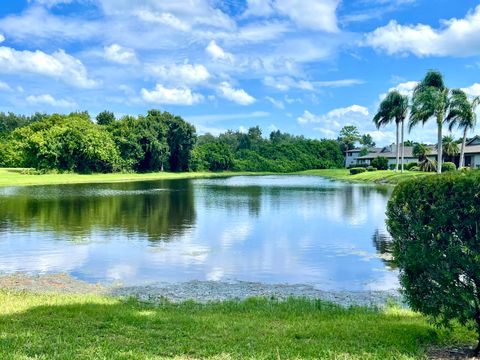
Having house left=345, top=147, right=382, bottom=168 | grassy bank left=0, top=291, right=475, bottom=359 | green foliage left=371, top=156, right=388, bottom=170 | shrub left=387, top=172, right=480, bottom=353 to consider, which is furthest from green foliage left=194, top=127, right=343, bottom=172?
shrub left=387, top=172, right=480, bottom=353

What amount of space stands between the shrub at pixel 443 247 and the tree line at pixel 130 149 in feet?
286

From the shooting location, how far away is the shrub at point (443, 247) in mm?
6570

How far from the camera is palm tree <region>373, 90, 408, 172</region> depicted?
82500mm

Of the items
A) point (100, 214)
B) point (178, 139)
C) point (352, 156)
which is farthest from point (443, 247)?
point (352, 156)

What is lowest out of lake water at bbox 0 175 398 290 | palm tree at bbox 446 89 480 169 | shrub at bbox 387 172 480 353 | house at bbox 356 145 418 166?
lake water at bbox 0 175 398 290

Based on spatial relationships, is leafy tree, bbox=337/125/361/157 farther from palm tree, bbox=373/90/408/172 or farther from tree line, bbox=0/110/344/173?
palm tree, bbox=373/90/408/172

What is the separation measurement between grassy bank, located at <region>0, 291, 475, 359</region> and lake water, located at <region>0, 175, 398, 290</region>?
486cm

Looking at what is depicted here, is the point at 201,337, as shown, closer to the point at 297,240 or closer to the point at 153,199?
the point at 297,240

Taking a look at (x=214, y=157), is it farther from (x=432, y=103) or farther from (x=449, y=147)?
(x=432, y=103)

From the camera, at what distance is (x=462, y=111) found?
62.7m

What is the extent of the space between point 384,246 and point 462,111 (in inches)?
1913

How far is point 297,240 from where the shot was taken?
22.7 metres

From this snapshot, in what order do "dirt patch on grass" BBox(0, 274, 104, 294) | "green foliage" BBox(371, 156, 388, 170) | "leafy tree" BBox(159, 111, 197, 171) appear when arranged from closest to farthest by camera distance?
"dirt patch on grass" BBox(0, 274, 104, 294)
"green foliage" BBox(371, 156, 388, 170)
"leafy tree" BBox(159, 111, 197, 171)

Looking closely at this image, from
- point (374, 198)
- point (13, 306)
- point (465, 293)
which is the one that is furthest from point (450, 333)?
point (374, 198)
